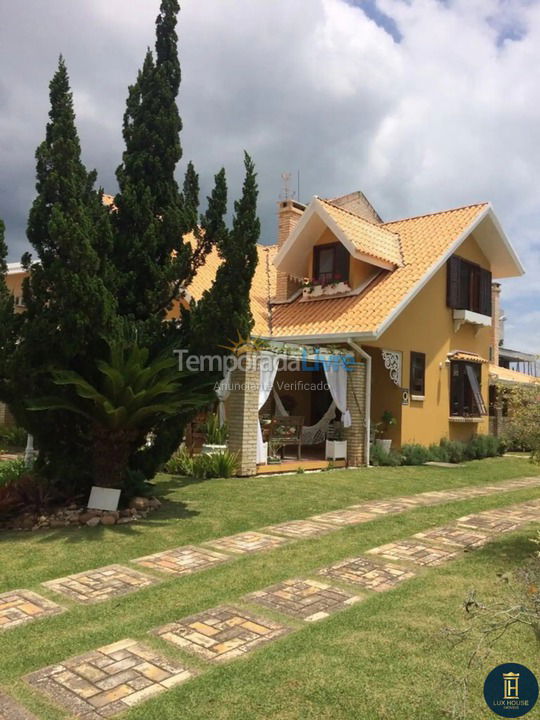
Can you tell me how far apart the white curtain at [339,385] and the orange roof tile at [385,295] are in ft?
3.39

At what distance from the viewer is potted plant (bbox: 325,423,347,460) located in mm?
14242

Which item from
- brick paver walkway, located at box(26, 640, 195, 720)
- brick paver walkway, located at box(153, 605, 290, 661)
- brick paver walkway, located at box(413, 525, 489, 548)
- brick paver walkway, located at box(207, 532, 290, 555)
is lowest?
brick paver walkway, located at box(26, 640, 195, 720)

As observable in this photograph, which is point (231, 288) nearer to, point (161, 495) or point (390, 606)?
point (161, 495)

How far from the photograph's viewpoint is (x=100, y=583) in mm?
5348

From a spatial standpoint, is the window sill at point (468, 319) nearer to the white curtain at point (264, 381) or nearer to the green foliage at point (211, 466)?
→ the white curtain at point (264, 381)

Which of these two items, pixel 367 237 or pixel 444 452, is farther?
pixel 367 237

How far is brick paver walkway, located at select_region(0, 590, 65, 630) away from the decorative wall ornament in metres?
11.9

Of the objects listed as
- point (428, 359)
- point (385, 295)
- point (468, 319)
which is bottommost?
point (428, 359)

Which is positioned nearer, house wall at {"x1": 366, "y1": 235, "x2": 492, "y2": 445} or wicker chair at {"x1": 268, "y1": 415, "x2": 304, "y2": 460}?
wicker chair at {"x1": 268, "y1": 415, "x2": 304, "y2": 460}

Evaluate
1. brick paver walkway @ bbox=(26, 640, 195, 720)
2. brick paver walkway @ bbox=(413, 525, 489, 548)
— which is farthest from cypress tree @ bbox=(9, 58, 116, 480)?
brick paver walkway @ bbox=(413, 525, 489, 548)

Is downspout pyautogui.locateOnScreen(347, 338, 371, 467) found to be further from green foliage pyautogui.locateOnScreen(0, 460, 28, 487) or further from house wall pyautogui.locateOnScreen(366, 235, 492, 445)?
green foliage pyautogui.locateOnScreen(0, 460, 28, 487)

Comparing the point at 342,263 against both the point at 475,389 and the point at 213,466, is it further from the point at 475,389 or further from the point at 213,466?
the point at 213,466

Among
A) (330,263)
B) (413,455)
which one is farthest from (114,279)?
(413,455)

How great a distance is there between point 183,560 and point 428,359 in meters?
12.7
